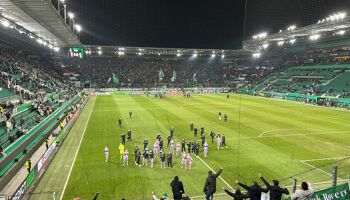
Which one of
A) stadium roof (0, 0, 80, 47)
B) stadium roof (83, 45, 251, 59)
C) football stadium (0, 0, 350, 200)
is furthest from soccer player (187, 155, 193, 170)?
stadium roof (83, 45, 251, 59)

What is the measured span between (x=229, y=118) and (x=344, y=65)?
44.6 m

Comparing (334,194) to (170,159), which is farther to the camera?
(170,159)

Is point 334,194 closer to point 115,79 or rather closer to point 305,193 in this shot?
point 305,193

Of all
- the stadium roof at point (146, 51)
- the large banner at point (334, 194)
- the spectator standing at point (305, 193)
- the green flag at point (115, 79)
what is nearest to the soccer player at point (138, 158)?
the large banner at point (334, 194)

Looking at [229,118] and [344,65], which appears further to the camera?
[344,65]

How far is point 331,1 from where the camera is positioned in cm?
4200

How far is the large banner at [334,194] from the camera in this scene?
1007 cm

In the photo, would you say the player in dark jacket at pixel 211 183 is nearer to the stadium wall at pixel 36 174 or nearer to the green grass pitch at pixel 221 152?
the green grass pitch at pixel 221 152

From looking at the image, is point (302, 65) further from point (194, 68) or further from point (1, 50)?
point (1, 50)

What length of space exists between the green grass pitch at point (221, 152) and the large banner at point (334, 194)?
395 centimetres

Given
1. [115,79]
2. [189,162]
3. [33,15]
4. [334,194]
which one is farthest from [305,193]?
[115,79]

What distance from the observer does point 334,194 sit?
10.4m

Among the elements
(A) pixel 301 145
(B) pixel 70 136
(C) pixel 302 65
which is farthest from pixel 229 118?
(C) pixel 302 65

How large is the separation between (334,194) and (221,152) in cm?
1477
